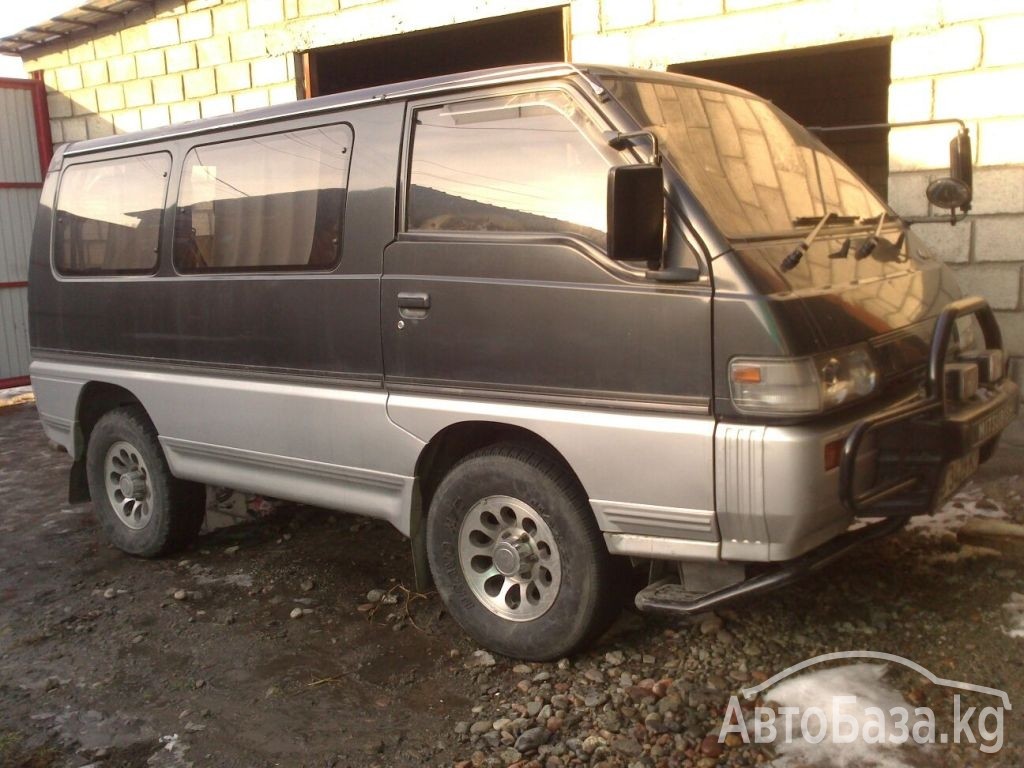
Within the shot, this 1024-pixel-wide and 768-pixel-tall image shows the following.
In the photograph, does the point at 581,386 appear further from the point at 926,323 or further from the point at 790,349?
the point at 926,323

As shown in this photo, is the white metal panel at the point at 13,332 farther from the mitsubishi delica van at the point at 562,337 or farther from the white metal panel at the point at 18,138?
the mitsubishi delica van at the point at 562,337

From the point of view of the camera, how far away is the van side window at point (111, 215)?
5.00 metres

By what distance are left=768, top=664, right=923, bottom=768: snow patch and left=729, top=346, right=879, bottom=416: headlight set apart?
3.35 ft

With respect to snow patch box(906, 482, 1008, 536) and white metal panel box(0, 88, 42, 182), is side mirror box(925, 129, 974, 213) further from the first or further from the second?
white metal panel box(0, 88, 42, 182)

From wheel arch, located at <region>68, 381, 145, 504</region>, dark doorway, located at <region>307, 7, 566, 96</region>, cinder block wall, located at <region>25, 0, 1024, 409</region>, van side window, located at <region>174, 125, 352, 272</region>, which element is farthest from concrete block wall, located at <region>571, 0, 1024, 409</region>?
wheel arch, located at <region>68, 381, 145, 504</region>

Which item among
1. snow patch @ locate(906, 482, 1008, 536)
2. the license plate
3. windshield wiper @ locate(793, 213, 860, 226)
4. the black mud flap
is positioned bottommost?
snow patch @ locate(906, 482, 1008, 536)

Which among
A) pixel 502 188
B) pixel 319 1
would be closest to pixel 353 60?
pixel 319 1

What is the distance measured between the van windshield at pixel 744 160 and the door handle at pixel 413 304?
3.45 ft

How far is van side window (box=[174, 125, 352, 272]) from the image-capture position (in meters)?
4.19

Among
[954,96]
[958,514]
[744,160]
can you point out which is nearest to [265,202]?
[744,160]

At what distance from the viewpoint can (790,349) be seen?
3.04 metres

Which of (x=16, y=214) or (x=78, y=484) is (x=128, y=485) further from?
(x=16, y=214)

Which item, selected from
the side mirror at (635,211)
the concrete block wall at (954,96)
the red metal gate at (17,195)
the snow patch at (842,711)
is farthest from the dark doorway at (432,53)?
the snow patch at (842,711)

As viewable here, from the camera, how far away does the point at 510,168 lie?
3.66 meters
